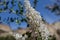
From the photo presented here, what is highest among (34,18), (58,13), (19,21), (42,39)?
(34,18)

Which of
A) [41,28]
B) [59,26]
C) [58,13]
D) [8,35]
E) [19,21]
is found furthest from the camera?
[58,13]

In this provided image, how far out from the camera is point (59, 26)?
15273 millimetres

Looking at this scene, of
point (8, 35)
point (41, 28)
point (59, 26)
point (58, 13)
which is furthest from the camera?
point (58, 13)

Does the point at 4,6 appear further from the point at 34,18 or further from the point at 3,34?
the point at 3,34

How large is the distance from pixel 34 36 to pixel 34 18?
0.26 metres

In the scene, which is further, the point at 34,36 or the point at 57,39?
the point at 57,39

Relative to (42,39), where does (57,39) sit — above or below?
below

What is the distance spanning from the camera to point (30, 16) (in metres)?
3.71

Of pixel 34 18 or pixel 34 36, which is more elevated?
pixel 34 18

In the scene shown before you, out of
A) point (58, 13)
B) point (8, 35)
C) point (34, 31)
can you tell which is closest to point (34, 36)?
point (34, 31)

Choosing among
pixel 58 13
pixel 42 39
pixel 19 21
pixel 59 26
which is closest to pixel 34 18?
pixel 42 39

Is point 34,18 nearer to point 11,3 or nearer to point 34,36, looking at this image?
point 34,36

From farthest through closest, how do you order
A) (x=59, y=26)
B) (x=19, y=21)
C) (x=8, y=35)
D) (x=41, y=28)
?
(x=59, y=26)
(x=8, y=35)
(x=19, y=21)
(x=41, y=28)

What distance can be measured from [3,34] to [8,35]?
608mm
